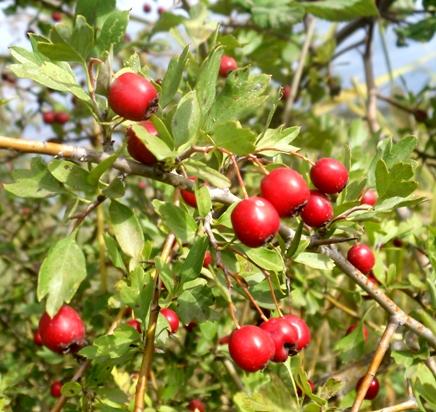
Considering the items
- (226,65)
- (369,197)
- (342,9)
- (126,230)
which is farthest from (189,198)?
(342,9)

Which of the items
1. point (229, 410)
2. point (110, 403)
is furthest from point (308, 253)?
point (229, 410)

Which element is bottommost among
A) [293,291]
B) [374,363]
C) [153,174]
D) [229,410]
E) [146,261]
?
[229,410]

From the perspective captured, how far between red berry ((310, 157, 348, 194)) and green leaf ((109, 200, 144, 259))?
25 cm

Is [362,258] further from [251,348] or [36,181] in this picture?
[36,181]

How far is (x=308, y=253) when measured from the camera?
848 mm

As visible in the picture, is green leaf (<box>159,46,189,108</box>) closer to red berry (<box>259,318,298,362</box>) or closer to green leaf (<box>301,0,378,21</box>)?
red berry (<box>259,318,298,362</box>)

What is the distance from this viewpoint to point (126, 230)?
88 centimetres

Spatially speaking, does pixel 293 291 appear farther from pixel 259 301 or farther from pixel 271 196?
pixel 271 196

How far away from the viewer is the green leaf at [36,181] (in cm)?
83

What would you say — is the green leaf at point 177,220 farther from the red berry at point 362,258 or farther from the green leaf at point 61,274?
the red berry at point 362,258

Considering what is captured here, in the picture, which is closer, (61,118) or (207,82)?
(207,82)

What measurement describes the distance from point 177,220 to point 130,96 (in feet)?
0.52

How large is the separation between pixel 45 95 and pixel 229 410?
1556mm

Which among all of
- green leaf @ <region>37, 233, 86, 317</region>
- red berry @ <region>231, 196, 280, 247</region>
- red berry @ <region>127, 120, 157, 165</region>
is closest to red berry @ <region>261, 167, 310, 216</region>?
red berry @ <region>231, 196, 280, 247</region>
